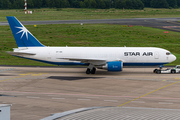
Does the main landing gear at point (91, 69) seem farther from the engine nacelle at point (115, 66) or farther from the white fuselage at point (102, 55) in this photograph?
the engine nacelle at point (115, 66)

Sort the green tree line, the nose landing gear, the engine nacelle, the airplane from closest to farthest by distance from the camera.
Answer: the engine nacelle, the airplane, the nose landing gear, the green tree line

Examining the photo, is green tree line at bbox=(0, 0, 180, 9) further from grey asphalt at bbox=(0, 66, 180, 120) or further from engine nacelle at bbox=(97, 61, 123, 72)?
engine nacelle at bbox=(97, 61, 123, 72)

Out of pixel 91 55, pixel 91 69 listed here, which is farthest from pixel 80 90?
pixel 91 55

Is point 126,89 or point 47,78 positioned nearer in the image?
point 126,89

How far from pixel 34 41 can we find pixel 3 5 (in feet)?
450

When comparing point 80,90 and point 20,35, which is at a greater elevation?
point 20,35

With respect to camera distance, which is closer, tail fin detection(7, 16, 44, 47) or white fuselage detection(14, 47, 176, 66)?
white fuselage detection(14, 47, 176, 66)

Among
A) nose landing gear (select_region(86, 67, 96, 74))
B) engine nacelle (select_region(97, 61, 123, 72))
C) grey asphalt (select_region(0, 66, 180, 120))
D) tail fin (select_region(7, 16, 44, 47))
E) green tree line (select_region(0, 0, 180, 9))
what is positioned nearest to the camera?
grey asphalt (select_region(0, 66, 180, 120))

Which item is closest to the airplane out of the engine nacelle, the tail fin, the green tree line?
the tail fin

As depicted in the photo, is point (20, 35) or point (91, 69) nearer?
point (91, 69)

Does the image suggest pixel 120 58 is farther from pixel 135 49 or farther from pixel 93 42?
pixel 93 42

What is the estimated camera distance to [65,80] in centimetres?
4081

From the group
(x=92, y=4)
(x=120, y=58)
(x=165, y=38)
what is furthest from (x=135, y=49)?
(x=92, y=4)

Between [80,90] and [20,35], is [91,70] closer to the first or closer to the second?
[80,90]
